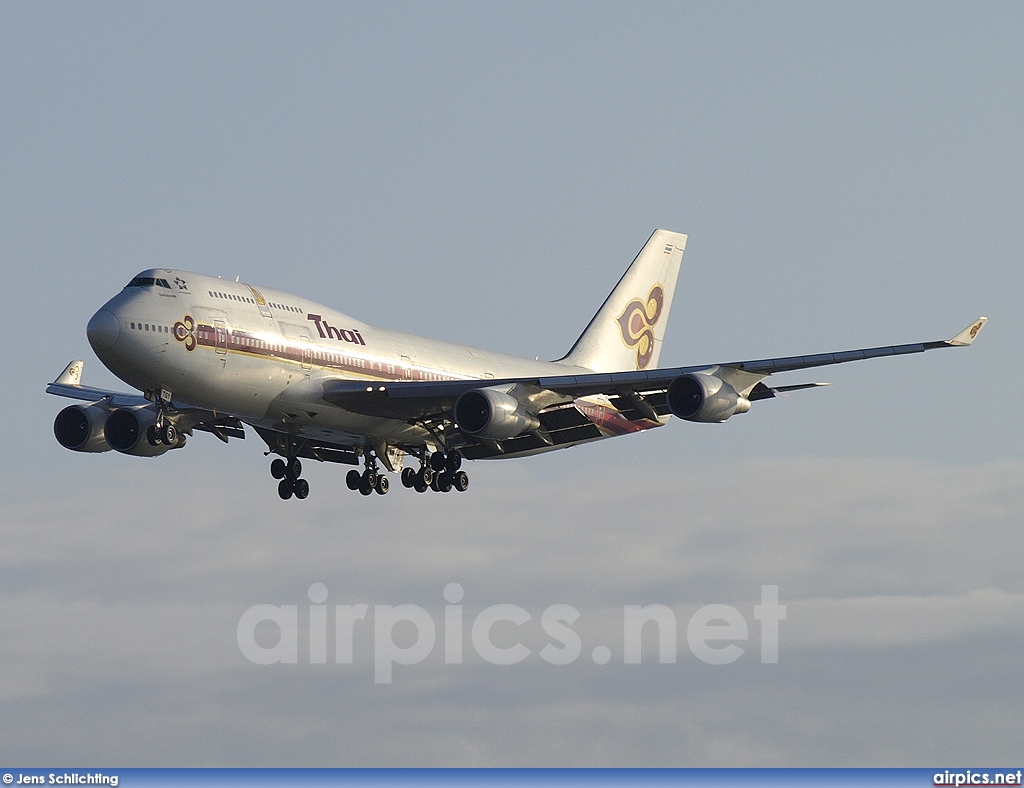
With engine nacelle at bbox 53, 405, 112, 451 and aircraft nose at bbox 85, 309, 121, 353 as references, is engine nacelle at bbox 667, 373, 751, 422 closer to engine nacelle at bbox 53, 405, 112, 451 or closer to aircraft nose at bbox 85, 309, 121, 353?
aircraft nose at bbox 85, 309, 121, 353

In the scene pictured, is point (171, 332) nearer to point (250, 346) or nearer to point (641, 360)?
point (250, 346)

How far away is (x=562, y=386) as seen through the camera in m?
56.3

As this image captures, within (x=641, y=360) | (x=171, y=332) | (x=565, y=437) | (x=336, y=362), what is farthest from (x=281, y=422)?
(x=641, y=360)


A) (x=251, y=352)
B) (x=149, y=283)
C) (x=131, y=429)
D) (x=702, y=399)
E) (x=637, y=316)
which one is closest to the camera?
(x=149, y=283)

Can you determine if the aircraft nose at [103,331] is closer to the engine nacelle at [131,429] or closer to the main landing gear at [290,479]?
the engine nacelle at [131,429]

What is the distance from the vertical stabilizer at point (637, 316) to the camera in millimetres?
74188

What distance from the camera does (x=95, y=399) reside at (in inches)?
2549

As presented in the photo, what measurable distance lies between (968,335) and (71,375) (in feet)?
121

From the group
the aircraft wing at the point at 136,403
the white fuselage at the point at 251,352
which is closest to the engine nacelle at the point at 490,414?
the white fuselage at the point at 251,352

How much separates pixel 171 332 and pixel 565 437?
17364 millimetres

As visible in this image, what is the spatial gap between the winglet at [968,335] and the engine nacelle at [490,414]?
48.3ft

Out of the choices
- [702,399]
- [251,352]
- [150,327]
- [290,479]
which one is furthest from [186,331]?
[702,399]

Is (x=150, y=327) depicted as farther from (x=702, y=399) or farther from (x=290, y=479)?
(x=702, y=399)

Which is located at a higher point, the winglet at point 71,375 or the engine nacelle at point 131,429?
the winglet at point 71,375
